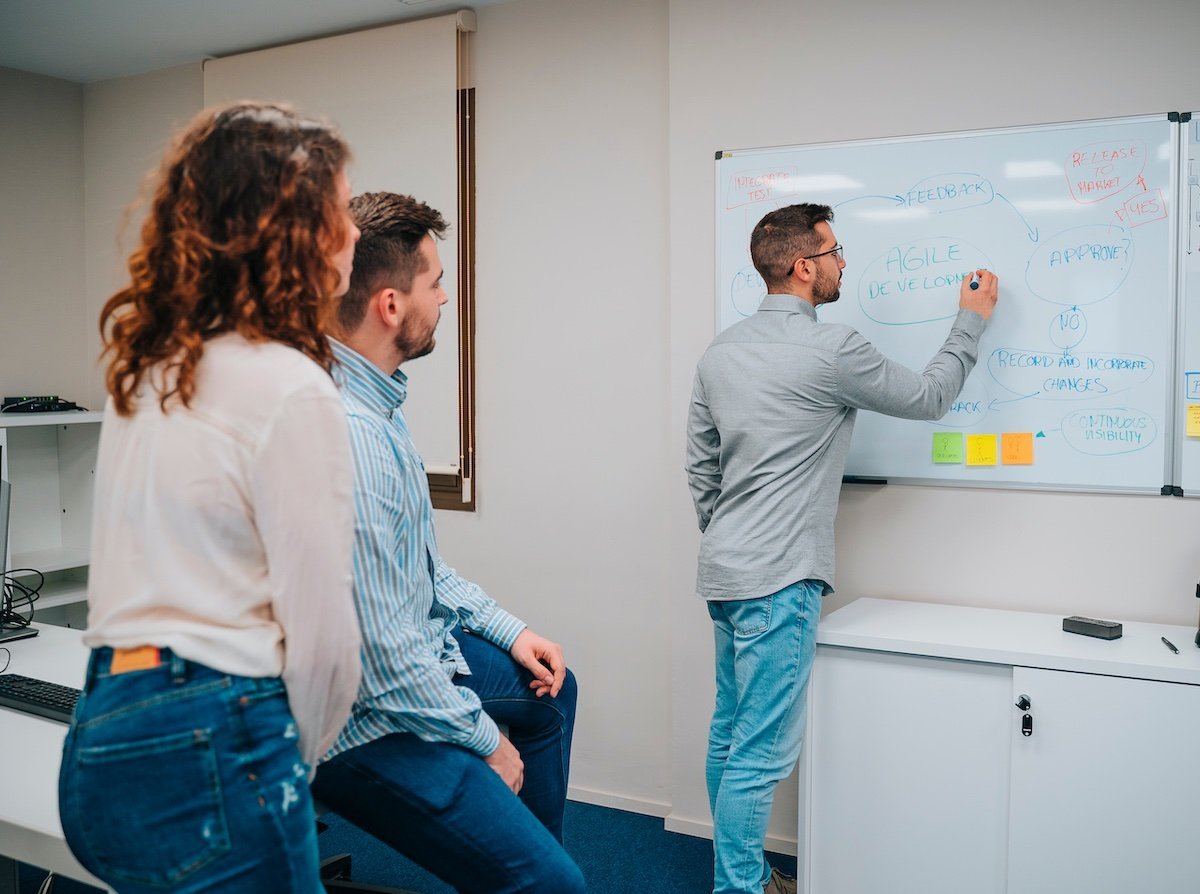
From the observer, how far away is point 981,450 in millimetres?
2498

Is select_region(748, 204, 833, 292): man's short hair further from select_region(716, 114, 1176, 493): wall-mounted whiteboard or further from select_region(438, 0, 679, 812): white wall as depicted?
select_region(438, 0, 679, 812): white wall

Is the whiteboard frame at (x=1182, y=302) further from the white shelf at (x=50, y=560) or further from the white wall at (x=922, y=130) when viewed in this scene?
the white shelf at (x=50, y=560)

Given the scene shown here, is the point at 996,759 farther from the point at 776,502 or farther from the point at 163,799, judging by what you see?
the point at 163,799

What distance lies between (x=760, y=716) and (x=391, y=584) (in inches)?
45.9

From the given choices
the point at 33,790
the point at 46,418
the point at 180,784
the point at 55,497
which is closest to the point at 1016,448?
the point at 180,784

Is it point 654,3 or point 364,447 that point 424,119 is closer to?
point 654,3

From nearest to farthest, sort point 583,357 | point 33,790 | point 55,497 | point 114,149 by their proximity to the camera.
Result: point 33,790
point 583,357
point 55,497
point 114,149

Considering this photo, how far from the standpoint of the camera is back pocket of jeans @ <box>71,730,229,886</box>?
0.97 metres

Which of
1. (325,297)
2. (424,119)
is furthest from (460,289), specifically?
(325,297)

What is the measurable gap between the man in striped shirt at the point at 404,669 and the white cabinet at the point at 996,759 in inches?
41.4

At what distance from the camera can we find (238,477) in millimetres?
1006

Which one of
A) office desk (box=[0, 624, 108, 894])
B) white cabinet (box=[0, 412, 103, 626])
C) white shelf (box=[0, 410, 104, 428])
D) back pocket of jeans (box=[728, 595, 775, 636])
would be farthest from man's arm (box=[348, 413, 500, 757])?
white cabinet (box=[0, 412, 103, 626])

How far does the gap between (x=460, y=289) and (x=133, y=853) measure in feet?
8.00

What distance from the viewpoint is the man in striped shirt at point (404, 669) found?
4.41ft
